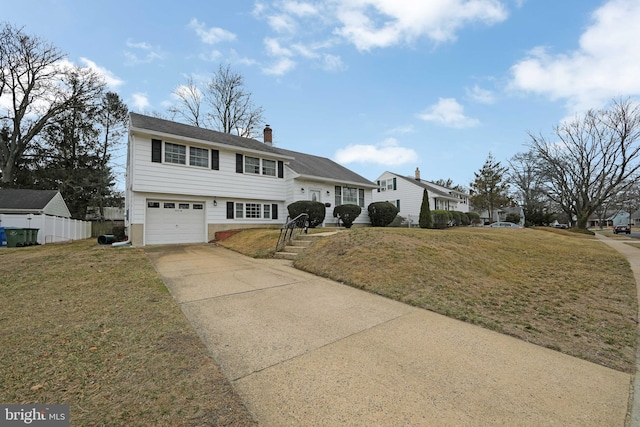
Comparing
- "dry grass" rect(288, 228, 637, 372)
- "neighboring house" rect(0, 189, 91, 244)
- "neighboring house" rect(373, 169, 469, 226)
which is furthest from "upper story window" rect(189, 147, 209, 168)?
"neighboring house" rect(373, 169, 469, 226)

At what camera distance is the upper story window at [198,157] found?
44.9 feet

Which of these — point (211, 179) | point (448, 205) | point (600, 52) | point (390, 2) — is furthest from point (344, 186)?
point (448, 205)

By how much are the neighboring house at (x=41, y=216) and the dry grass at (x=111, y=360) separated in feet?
48.1

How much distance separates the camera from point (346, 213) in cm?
1705

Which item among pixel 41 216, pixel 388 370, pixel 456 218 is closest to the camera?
pixel 388 370

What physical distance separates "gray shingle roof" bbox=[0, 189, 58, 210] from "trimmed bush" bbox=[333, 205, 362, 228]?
65.4 feet

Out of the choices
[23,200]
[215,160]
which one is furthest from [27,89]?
[215,160]

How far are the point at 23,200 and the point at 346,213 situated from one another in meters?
21.9

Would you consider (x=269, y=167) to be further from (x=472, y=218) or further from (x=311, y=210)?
(x=472, y=218)

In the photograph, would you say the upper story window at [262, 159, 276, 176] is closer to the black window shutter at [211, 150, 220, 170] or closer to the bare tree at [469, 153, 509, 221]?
the black window shutter at [211, 150, 220, 170]

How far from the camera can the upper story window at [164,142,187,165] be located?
42.6ft

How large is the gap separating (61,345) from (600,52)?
20238 millimetres

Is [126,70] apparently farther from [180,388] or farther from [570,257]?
[570,257]

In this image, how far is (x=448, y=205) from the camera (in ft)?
110
